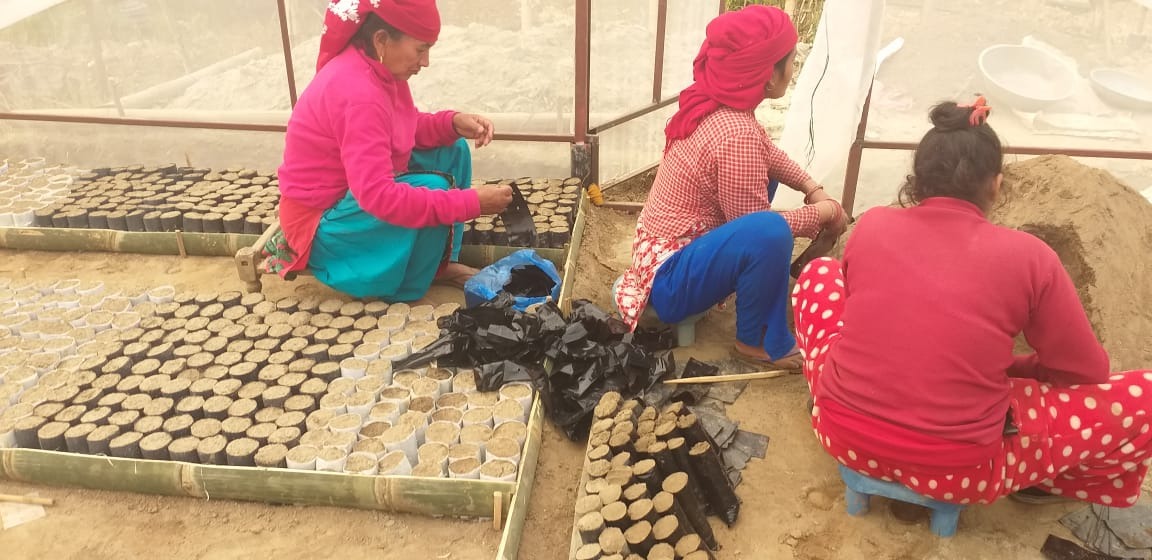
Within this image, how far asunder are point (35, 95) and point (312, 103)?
3.15 m

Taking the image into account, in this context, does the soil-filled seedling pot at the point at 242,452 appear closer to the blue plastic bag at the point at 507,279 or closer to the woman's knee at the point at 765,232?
the blue plastic bag at the point at 507,279

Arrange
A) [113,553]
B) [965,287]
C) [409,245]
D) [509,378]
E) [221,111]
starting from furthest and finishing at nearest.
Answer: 1. [221,111]
2. [409,245]
3. [509,378]
4. [113,553]
5. [965,287]

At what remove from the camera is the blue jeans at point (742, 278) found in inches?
110

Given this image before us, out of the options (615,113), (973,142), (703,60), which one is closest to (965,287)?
(973,142)

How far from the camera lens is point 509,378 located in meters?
2.78

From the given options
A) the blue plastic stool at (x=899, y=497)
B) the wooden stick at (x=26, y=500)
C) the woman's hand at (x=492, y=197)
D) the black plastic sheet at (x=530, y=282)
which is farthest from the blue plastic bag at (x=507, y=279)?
the wooden stick at (x=26, y=500)

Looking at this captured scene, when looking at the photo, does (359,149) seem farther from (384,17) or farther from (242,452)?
(242,452)

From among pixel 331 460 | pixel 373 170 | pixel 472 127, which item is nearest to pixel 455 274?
pixel 472 127

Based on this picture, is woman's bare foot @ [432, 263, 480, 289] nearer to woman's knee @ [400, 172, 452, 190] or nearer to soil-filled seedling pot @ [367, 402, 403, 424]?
woman's knee @ [400, 172, 452, 190]

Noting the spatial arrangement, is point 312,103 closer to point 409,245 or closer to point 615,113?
point 409,245

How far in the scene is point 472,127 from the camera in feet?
11.6

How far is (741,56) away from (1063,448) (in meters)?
1.61

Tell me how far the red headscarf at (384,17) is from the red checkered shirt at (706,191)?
1.06 meters

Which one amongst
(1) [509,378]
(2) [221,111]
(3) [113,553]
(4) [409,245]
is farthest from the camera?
(2) [221,111]
